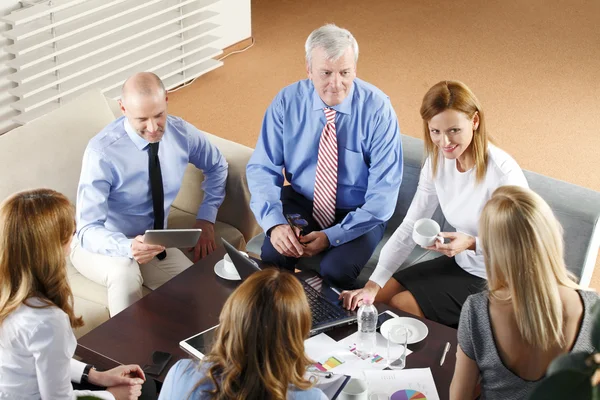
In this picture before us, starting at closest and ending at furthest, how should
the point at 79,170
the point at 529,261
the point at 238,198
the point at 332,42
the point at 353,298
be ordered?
1. the point at 529,261
2. the point at 353,298
3. the point at 332,42
4. the point at 79,170
5. the point at 238,198

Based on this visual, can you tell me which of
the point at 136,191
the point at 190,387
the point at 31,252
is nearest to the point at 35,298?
the point at 31,252

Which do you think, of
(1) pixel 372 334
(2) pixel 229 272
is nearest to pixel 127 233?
(2) pixel 229 272

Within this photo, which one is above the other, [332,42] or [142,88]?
[332,42]

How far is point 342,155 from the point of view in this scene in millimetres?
3270

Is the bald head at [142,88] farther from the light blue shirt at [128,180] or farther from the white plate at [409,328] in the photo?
the white plate at [409,328]

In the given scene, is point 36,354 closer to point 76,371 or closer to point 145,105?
point 76,371

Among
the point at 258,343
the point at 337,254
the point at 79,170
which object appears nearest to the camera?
the point at 258,343

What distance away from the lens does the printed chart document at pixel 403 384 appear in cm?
219

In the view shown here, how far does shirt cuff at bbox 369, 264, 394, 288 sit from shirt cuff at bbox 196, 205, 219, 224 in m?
0.81

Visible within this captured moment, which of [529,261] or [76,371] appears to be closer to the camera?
[529,261]

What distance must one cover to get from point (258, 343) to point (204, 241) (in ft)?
5.37

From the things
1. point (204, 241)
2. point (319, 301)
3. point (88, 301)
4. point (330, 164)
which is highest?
A: point (330, 164)

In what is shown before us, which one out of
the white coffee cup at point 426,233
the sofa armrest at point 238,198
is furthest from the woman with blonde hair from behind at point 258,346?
the sofa armrest at point 238,198

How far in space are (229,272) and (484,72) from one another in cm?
380
